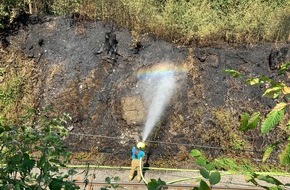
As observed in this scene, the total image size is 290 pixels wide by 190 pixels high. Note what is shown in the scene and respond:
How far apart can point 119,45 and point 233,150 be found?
4243mm

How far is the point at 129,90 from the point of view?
1073 cm

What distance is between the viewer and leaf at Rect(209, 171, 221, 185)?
1386 mm

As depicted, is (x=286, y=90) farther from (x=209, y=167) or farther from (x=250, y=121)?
(x=209, y=167)

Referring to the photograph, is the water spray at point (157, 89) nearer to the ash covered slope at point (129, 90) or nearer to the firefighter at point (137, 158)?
the ash covered slope at point (129, 90)

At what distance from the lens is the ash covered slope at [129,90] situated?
10.3 m

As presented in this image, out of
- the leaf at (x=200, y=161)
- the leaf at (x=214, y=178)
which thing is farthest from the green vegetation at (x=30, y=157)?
the leaf at (x=214, y=178)

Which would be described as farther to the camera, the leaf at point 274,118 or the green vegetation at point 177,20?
the green vegetation at point 177,20

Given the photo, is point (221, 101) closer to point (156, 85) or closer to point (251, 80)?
point (156, 85)

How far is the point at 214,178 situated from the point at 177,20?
34.6ft

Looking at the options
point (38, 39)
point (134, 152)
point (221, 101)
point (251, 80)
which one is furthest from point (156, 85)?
point (251, 80)

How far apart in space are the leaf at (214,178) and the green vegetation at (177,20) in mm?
10014

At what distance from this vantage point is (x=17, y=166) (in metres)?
1.81

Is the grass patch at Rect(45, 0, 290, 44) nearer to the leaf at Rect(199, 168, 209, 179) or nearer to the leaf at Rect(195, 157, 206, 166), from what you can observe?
the leaf at Rect(195, 157, 206, 166)

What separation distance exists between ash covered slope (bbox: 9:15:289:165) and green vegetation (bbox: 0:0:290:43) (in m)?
0.31
